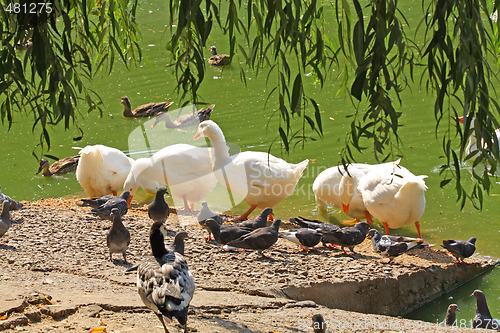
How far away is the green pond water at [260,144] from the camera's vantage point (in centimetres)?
855

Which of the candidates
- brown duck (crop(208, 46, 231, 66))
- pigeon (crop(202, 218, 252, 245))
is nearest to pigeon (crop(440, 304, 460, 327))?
pigeon (crop(202, 218, 252, 245))

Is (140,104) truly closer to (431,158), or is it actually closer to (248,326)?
(431,158)

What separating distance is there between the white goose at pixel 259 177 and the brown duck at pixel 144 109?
570cm

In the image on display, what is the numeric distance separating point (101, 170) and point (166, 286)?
20.8ft

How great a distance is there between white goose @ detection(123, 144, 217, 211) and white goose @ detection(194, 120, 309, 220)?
325 mm

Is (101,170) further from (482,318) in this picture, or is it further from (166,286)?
(482,318)

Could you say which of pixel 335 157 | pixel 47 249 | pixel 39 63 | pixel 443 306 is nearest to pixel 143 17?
pixel 335 157

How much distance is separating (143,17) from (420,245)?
17.3 m

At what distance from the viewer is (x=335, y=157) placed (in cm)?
1165

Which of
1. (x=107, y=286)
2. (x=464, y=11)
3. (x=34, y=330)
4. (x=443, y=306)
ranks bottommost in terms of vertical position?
(x=443, y=306)

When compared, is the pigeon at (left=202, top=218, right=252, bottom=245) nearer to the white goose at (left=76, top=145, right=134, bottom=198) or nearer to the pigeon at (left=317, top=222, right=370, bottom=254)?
the pigeon at (left=317, top=222, right=370, bottom=254)

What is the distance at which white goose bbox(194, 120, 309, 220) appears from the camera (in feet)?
29.7

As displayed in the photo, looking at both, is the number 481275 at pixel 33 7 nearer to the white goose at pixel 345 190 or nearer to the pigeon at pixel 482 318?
the pigeon at pixel 482 318

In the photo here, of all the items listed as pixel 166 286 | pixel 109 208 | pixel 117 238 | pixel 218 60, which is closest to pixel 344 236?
pixel 117 238
